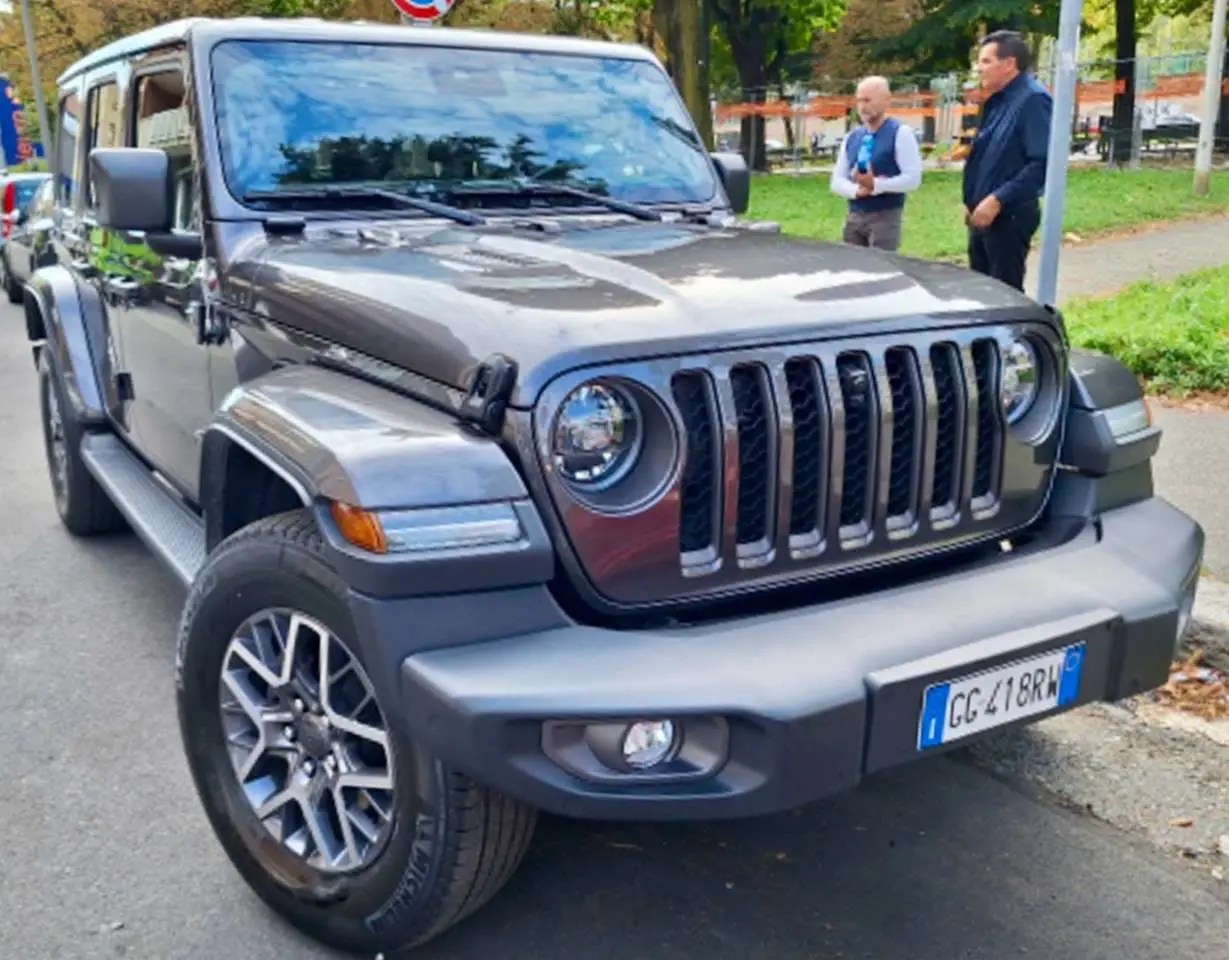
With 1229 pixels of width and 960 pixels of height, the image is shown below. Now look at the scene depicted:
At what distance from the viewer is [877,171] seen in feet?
26.7

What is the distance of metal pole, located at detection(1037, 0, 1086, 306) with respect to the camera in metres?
5.08

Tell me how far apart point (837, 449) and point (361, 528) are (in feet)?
3.20

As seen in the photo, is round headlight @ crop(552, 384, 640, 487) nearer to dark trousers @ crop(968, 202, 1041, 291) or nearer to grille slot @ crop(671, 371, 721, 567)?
grille slot @ crop(671, 371, 721, 567)

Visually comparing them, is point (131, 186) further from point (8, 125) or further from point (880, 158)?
point (8, 125)

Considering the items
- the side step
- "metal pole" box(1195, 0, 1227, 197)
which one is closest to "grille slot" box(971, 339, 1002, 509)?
the side step

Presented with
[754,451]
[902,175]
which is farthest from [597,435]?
[902,175]

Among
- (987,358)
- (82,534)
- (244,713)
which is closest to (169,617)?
(82,534)

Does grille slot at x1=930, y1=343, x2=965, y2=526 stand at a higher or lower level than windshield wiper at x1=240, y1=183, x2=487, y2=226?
lower

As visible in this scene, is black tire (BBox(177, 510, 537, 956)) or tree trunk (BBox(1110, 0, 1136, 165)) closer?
black tire (BBox(177, 510, 537, 956))

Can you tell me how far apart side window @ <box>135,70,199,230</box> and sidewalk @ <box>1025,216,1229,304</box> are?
778 centimetres

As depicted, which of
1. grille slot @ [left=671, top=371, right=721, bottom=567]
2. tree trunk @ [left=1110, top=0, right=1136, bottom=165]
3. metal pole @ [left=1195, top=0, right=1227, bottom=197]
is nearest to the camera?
grille slot @ [left=671, top=371, right=721, bottom=567]

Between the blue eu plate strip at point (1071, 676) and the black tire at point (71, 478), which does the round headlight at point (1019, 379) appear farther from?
the black tire at point (71, 478)

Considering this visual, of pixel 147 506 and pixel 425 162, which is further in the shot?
pixel 147 506

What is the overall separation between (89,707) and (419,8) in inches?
166
